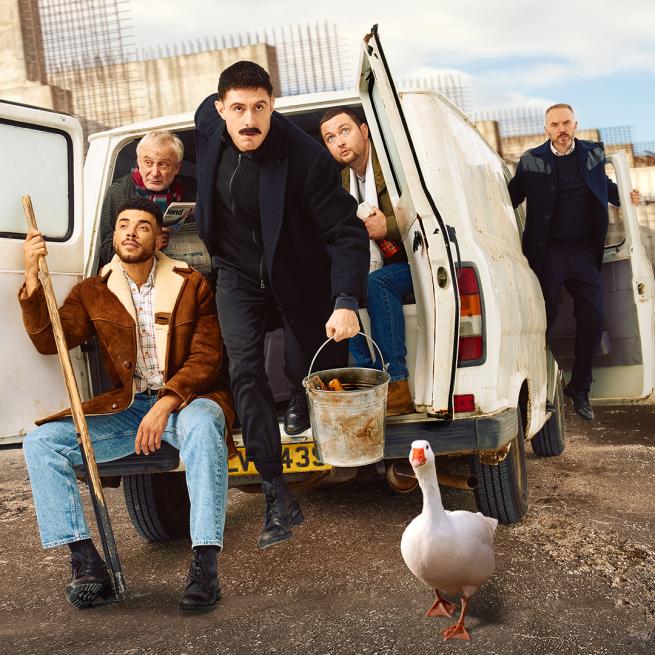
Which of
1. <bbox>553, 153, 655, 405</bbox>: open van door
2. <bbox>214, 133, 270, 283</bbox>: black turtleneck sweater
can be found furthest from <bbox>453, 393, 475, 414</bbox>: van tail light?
<bbox>553, 153, 655, 405</bbox>: open van door

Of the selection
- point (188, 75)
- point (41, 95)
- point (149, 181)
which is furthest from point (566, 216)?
point (41, 95)

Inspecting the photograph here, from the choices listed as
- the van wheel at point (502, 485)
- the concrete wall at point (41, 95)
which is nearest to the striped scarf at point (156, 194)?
the van wheel at point (502, 485)

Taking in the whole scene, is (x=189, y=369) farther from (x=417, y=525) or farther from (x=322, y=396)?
(x=417, y=525)

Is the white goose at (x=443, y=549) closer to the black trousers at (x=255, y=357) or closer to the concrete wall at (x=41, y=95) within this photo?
the black trousers at (x=255, y=357)

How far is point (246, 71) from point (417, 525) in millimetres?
1962

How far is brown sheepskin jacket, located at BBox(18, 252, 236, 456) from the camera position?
380 cm

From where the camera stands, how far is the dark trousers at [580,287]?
5582mm

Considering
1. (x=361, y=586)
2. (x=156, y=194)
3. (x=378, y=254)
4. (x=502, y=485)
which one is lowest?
(x=361, y=586)

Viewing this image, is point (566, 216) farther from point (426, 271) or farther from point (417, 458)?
point (417, 458)

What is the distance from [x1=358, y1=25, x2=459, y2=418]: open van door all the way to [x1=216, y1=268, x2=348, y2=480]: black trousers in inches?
15.7

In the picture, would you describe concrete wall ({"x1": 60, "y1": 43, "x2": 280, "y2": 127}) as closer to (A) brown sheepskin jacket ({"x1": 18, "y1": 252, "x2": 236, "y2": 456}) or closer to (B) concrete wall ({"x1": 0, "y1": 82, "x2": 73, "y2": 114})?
(B) concrete wall ({"x1": 0, "y1": 82, "x2": 73, "y2": 114})

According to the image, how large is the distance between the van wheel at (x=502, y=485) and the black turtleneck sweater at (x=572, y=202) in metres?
1.91

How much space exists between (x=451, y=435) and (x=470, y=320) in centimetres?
49

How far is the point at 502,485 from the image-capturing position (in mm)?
4102
